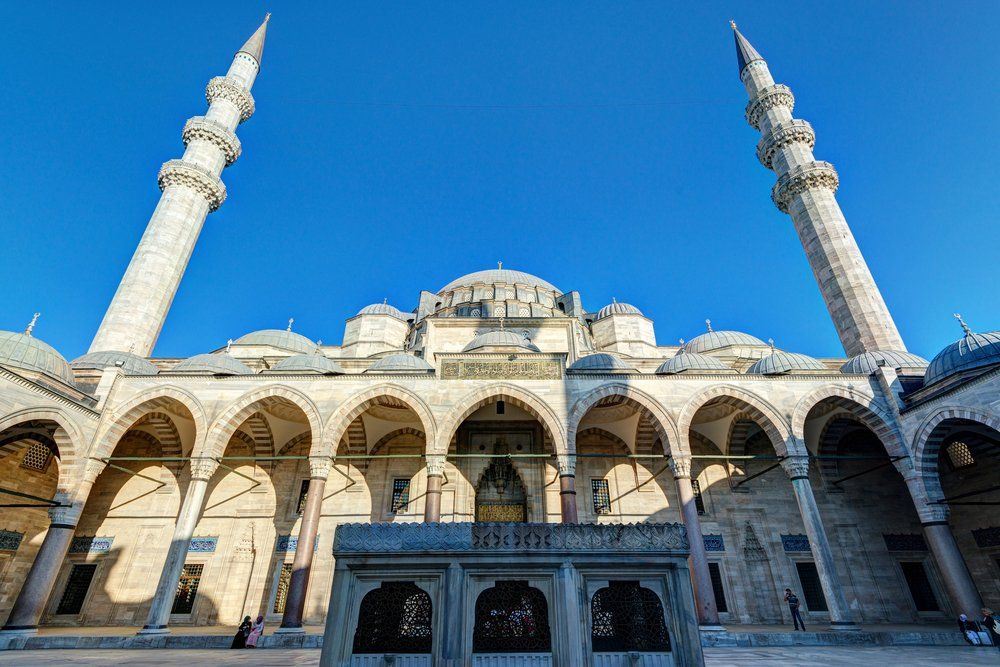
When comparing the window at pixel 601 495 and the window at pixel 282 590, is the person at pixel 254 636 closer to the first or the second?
the window at pixel 282 590

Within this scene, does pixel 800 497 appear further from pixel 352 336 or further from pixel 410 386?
pixel 352 336

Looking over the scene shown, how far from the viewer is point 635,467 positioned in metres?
14.4

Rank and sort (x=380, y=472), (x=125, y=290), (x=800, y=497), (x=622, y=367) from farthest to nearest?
(x=125, y=290), (x=380, y=472), (x=622, y=367), (x=800, y=497)

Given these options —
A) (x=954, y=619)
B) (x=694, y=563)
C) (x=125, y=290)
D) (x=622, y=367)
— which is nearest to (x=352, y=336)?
(x=125, y=290)

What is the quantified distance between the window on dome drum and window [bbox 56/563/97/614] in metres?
23.1

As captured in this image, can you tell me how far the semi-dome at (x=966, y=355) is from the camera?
35.9ft

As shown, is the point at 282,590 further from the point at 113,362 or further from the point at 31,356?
the point at 31,356

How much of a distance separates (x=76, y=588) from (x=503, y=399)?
12201mm

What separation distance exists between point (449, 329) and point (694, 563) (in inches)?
420

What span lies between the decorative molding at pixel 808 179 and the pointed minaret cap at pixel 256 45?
24.8 m

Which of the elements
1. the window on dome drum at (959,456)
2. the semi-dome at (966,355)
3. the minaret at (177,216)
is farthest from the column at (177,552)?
the window on dome drum at (959,456)

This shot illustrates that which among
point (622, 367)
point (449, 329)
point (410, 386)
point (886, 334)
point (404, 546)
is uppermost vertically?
point (449, 329)

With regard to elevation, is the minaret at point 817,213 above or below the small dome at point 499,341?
above

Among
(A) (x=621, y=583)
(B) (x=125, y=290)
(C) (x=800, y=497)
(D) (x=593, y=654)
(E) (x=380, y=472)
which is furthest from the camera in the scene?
(B) (x=125, y=290)
